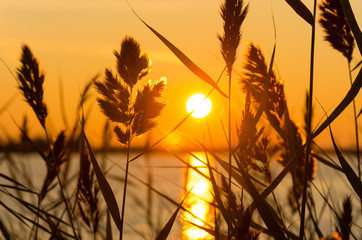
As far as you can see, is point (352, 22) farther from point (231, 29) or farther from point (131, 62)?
point (131, 62)

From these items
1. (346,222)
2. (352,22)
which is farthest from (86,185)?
(352,22)

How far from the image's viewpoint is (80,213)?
181 cm

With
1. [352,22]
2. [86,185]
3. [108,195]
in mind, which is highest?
[352,22]

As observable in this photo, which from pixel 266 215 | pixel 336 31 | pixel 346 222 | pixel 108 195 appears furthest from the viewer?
pixel 336 31

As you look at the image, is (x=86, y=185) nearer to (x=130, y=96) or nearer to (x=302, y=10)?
(x=130, y=96)

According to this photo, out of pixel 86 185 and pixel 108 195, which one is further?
pixel 86 185

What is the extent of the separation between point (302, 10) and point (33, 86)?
30.3 inches

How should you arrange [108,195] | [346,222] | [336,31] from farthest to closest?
1. [336,31]
2. [346,222]
3. [108,195]

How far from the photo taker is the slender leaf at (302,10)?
139 centimetres

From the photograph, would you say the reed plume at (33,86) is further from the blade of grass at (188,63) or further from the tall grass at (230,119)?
the blade of grass at (188,63)

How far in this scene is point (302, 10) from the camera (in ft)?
4.64

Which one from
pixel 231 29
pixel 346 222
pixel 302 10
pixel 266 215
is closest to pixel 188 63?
pixel 231 29

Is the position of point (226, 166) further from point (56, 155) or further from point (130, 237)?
point (130, 237)

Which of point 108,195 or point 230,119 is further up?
point 230,119
